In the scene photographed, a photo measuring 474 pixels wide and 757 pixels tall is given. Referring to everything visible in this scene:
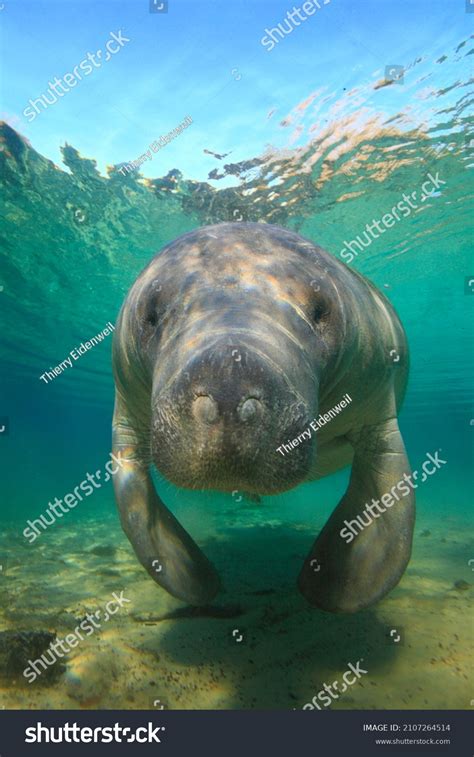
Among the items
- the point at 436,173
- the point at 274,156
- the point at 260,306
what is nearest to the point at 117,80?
the point at 274,156

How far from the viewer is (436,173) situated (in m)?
12.3

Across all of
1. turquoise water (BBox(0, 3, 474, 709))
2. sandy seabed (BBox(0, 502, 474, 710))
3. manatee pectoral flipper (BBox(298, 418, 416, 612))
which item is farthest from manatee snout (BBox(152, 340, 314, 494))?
sandy seabed (BBox(0, 502, 474, 710))

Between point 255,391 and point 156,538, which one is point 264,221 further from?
point 255,391

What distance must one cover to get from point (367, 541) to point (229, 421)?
7.64 feet

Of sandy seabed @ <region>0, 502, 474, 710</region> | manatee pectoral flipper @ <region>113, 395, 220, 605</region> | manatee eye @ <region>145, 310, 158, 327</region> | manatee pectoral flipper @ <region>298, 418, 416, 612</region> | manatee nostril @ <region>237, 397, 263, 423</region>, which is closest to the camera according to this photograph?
manatee nostril @ <region>237, 397, 263, 423</region>

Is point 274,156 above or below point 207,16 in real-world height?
below

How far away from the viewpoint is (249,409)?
1.91 metres

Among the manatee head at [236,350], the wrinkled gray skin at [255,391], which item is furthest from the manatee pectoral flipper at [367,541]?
the manatee head at [236,350]

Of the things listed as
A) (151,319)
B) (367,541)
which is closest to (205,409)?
(151,319)

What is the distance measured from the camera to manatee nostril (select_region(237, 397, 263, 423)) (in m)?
1.91

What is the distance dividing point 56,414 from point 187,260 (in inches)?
2068

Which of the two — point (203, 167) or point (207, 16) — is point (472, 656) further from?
point (203, 167)

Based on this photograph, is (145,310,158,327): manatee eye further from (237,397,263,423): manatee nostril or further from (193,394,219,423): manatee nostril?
(237,397,263,423): manatee nostril
